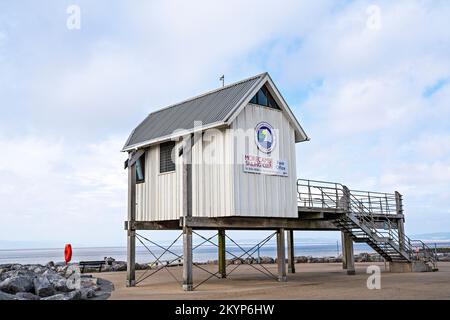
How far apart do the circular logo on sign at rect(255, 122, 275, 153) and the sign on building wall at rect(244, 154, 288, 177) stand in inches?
16.6

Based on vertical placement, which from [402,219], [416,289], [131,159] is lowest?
[416,289]

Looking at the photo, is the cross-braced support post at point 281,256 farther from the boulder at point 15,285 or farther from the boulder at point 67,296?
the boulder at point 15,285

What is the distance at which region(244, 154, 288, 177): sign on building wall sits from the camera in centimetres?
1888

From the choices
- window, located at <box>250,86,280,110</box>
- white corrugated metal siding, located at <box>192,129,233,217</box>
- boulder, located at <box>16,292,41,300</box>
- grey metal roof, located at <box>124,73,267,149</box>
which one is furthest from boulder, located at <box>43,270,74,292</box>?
window, located at <box>250,86,280,110</box>

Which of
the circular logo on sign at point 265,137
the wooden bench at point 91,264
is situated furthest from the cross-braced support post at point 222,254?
the wooden bench at point 91,264

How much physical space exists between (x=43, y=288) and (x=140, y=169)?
7.71m

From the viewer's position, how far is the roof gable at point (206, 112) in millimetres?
18750

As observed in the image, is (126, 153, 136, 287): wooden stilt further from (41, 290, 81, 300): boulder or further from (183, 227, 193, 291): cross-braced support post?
(41, 290, 81, 300): boulder

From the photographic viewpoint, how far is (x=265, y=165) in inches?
770

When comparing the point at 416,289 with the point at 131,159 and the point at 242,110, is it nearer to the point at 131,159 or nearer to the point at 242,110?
the point at 242,110
